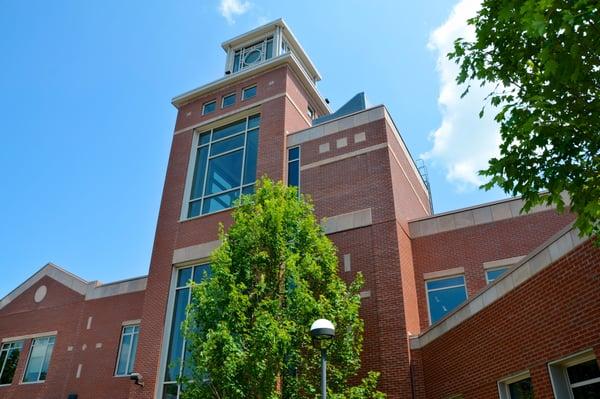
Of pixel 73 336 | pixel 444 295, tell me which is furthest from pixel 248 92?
pixel 73 336

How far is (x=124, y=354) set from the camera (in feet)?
66.0

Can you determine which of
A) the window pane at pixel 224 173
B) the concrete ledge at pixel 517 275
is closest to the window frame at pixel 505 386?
the concrete ledge at pixel 517 275

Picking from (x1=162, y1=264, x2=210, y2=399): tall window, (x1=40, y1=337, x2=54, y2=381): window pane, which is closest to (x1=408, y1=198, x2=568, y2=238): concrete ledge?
(x1=162, y1=264, x2=210, y2=399): tall window

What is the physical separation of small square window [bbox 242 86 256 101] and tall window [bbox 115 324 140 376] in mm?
10590

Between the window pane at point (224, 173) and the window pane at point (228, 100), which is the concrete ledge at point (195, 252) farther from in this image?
the window pane at point (228, 100)

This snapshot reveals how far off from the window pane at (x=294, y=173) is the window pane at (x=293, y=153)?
202 mm

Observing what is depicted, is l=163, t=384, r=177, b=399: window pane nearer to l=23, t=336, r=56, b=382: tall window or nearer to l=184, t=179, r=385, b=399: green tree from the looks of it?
l=184, t=179, r=385, b=399: green tree

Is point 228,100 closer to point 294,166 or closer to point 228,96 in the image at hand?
point 228,96

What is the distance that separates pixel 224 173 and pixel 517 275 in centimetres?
1263

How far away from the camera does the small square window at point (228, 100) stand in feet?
67.5

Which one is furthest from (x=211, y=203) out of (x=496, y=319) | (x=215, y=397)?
(x=496, y=319)

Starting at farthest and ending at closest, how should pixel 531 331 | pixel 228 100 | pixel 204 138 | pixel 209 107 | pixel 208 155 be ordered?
1. pixel 209 107
2. pixel 228 100
3. pixel 204 138
4. pixel 208 155
5. pixel 531 331

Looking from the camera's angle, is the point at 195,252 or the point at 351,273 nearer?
the point at 351,273

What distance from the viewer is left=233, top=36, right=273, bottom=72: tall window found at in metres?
22.7
